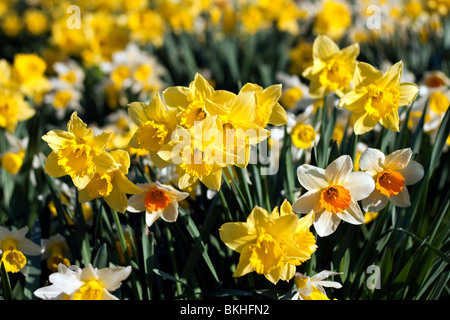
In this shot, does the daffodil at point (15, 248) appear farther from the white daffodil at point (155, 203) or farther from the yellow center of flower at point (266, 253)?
the yellow center of flower at point (266, 253)

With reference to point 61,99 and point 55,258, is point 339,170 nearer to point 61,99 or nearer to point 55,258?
point 55,258

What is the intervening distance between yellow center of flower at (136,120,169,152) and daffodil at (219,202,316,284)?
306mm

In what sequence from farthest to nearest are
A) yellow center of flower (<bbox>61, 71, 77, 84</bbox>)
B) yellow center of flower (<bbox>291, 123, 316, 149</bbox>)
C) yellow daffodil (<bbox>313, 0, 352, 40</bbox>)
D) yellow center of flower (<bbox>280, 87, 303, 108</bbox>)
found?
yellow daffodil (<bbox>313, 0, 352, 40</bbox>) → yellow center of flower (<bbox>61, 71, 77, 84</bbox>) → yellow center of flower (<bbox>280, 87, 303, 108</bbox>) → yellow center of flower (<bbox>291, 123, 316, 149</bbox>)

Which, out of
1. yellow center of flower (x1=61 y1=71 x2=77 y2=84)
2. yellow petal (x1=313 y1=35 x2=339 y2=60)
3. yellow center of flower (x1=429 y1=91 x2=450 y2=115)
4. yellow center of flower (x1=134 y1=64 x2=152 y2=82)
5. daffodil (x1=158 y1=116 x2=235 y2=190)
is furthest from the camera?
yellow center of flower (x1=61 y1=71 x2=77 y2=84)

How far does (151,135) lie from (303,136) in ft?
2.42

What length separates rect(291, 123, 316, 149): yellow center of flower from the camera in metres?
1.86

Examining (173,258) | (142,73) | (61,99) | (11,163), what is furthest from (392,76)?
(61,99)

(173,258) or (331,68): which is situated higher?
(331,68)

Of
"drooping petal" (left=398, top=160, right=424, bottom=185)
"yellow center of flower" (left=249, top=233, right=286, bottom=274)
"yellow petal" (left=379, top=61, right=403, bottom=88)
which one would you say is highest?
"yellow petal" (left=379, top=61, right=403, bottom=88)

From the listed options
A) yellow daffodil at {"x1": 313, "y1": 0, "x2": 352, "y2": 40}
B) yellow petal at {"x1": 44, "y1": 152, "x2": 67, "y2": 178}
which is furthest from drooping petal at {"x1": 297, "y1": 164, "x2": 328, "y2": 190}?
yellow daffodil at {"x1": 313, "y1": 0, "x2": 352, "y2": 40}

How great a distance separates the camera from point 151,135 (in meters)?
1.37

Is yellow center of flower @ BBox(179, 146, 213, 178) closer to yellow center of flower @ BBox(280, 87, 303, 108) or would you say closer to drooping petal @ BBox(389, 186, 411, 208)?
drooping petal @ BBox(389, 186, 411, 208)

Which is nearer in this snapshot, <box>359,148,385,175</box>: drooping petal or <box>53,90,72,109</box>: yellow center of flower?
<box>359,148,385,175</box>: drooping petal

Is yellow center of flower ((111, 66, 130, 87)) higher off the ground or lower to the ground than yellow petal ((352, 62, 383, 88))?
lower
